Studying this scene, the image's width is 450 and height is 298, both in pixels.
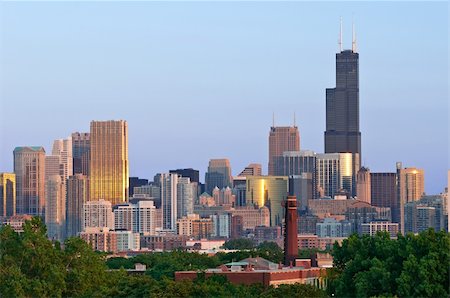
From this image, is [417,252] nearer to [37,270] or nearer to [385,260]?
[385,260]

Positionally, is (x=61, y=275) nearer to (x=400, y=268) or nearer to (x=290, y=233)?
(x=400, y=268)

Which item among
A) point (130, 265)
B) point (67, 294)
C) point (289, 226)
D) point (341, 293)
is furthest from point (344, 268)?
point (289, 226)

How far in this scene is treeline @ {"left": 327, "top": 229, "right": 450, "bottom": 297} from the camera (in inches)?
1944

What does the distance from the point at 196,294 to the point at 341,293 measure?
30.9 ft

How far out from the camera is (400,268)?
168ft

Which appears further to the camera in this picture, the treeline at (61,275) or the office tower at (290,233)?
the office tower at (290,233)

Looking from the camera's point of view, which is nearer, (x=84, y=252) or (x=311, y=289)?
(x=84, y=252)

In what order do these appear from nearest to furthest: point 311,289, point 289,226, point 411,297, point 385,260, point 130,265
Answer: point 411,297
point 385,260
point 311,289
point 130,265
point 289,226

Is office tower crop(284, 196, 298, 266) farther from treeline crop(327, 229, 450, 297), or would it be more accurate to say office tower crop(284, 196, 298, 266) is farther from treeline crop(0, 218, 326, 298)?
treeline crop(327, 229, 450, 297)

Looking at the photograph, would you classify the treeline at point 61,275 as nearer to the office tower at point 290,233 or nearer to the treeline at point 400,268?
the treeline at point 400,268

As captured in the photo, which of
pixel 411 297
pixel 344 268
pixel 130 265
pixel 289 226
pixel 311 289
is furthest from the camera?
pixel 289 226

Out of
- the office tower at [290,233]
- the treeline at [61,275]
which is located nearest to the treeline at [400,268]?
the treeline at [61,275]

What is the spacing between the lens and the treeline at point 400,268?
162 feet

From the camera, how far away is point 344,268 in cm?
5875
